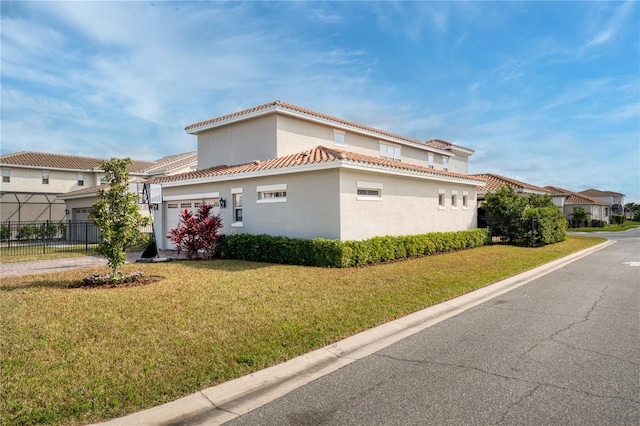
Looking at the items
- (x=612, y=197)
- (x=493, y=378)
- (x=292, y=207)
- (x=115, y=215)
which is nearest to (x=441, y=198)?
(x=292, y=207)

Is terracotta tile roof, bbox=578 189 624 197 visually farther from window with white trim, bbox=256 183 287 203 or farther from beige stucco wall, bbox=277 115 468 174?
window with white trim, bbox=256 183 287 203

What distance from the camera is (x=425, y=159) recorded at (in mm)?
26016

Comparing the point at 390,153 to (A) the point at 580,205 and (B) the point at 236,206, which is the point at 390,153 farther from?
(A) the point at 580,205

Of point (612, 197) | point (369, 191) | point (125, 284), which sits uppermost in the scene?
point (612, 197)

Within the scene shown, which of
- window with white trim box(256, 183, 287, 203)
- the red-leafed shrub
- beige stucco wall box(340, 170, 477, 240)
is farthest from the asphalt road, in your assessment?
the red-leafed shrub

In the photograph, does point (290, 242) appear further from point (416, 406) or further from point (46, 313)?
point (416, 406)

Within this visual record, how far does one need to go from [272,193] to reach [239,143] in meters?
5.17

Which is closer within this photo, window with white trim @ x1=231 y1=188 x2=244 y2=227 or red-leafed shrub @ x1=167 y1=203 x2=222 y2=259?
red-leafed shrub @ x1=167 y1=203 x2=222 y2=259

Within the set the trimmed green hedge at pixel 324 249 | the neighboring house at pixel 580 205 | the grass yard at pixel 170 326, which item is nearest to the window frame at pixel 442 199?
the trimmed green hedge at pixel 324 249

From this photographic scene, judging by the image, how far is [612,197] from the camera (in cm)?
7425

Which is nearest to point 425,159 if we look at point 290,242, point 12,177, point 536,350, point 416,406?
point 290,242

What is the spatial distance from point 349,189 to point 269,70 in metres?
6.67

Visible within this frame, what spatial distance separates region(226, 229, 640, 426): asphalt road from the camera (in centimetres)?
377

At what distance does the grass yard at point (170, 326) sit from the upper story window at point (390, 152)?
469 inches
